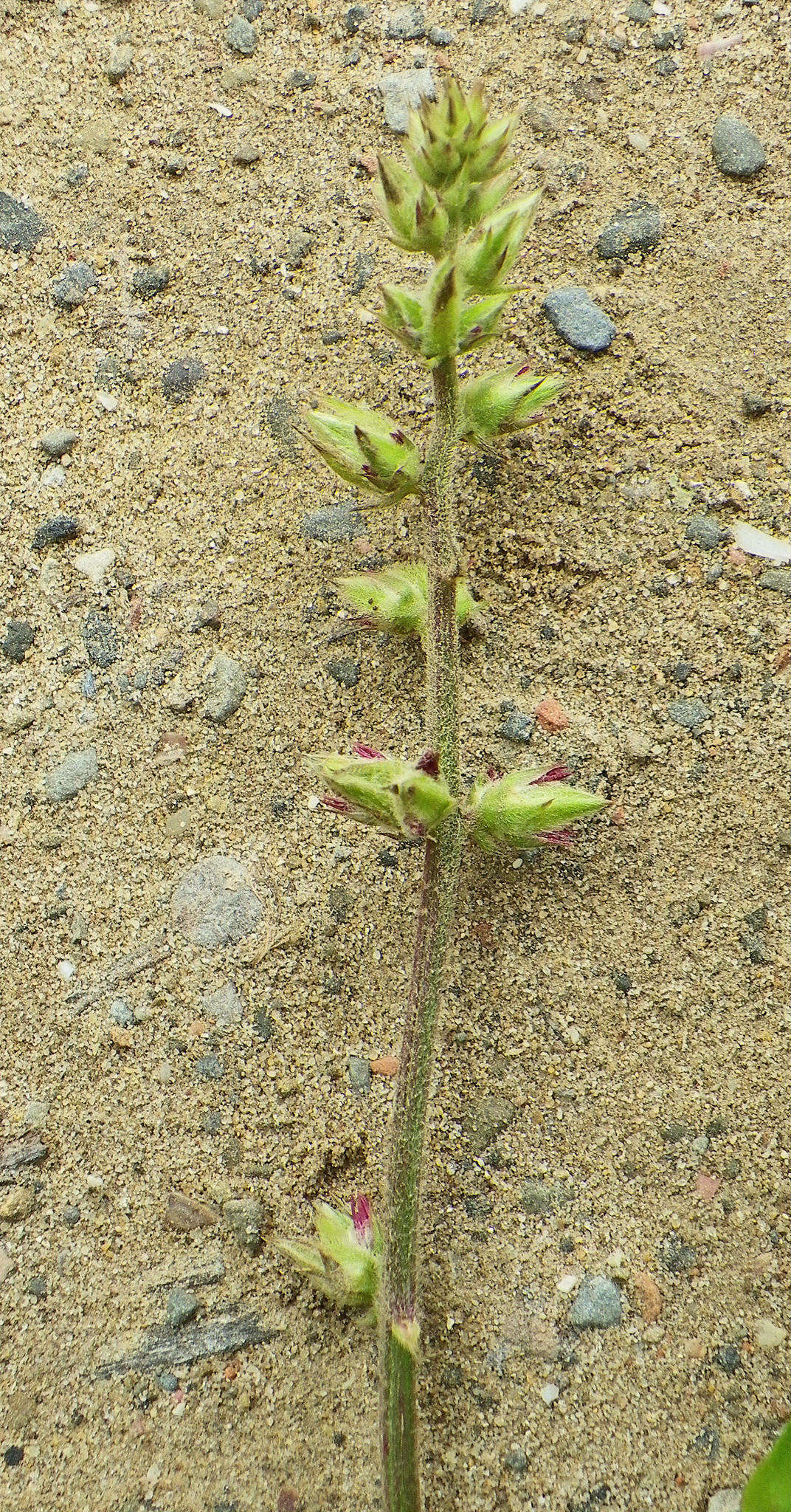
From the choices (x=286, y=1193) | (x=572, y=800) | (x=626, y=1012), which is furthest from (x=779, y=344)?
(x=286, y=1193)

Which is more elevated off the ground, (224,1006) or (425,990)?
(425,990)

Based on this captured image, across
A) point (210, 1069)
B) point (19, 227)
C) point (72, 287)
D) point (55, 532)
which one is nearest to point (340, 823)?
point (210, 1069)

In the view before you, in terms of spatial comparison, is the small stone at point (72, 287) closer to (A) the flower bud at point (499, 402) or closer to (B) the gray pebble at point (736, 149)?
(A) the flower bud at point (499, 402)

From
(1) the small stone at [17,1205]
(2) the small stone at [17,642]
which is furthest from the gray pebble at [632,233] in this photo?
(1) the small stone at [17,1205]

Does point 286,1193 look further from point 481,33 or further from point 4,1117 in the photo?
point 481,33

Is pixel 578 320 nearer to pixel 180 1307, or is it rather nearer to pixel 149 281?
pixel 149 281

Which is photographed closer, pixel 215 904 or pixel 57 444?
pixel 215 904
